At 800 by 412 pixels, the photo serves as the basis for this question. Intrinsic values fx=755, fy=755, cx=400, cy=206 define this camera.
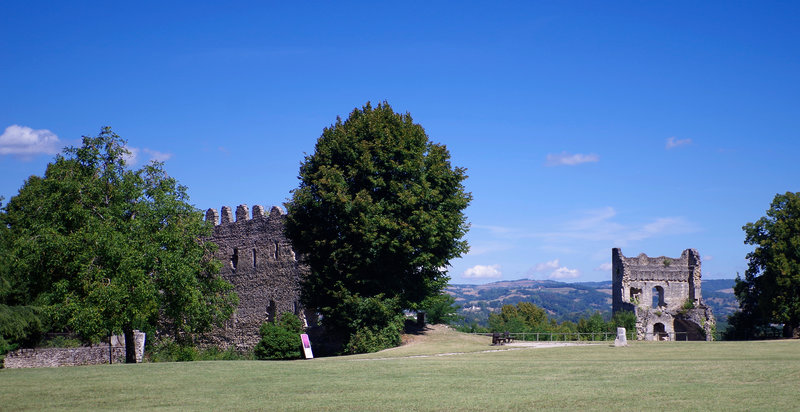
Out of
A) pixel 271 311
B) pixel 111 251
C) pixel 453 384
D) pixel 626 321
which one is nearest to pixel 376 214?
pixel 111 251

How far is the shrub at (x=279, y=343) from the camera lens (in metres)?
35.6

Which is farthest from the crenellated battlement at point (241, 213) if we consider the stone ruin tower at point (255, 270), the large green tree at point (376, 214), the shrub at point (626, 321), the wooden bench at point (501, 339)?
the shrub at point (626, 321)

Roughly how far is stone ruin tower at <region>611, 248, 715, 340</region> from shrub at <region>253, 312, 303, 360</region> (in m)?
27.1

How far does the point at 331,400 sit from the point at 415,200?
58.5 feet

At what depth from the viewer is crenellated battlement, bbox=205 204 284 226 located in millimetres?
42938

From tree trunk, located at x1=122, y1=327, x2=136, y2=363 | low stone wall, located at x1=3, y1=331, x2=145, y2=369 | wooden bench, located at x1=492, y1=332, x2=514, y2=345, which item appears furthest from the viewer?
low stone wall, located at x1=3, y1=331, x2=145, y2=369

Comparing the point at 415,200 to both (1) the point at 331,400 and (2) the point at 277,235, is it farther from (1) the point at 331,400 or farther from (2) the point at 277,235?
(1) the point at 331,400

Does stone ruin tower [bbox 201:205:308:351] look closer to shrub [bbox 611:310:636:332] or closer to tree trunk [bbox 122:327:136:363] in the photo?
tree trunk [bbox 122:327:136:363]

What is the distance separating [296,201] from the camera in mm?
34094

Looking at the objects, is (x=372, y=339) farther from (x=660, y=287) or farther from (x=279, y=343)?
(x=660, y=287)

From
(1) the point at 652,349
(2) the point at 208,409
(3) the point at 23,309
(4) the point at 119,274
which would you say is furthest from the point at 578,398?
(3) the point at 23,309

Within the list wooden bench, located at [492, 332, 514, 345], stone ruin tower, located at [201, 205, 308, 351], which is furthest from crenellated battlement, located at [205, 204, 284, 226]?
wooden bench, located at [492, 332, 514, 345]

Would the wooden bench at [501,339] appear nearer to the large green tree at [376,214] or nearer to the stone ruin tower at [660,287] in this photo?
the large green tree at [376,214]

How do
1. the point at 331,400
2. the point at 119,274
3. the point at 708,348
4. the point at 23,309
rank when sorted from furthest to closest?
the point at 23,309 → the point at 119,274 → the point at 708,348 → the point at 331,400
